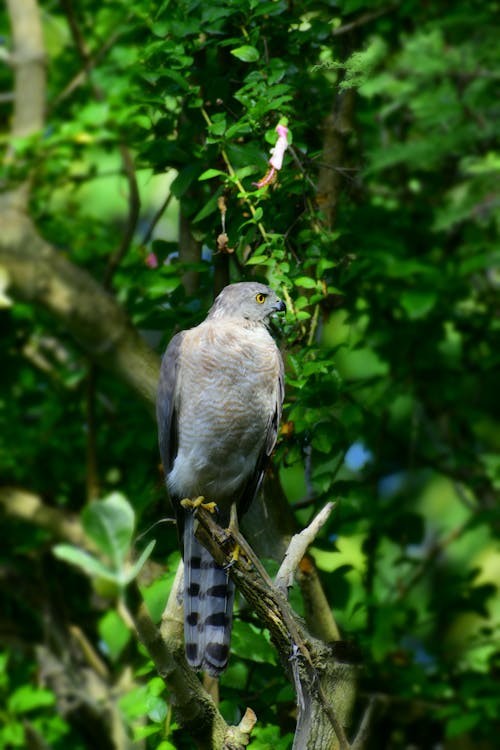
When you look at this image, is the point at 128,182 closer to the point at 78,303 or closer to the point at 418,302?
the point at 78,303

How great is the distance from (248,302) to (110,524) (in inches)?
61.7

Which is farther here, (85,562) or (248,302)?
(248,302)

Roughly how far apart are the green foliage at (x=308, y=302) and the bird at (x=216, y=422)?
0.12 m

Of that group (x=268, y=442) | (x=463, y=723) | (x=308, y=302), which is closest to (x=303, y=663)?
(x=268, y=442)

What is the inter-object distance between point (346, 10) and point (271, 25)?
22 cm

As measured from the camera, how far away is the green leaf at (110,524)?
1.01 m

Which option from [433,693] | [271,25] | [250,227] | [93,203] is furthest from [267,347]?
[93,203]

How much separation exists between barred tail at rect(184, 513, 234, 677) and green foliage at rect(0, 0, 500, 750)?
151 millimetres

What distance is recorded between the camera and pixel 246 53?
2594 mm

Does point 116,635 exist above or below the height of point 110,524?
below

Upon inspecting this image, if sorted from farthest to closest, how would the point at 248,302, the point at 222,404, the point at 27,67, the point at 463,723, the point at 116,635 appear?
1. the point at 27,67
2. the point at 463,723
3. the point at 222,404
4. the point at 248,302
5. the point at 116,635

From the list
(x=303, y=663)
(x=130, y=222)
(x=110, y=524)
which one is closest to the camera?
(x=110, y=524)

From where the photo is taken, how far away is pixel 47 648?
4.55 meters

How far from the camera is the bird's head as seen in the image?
99.9 inches
